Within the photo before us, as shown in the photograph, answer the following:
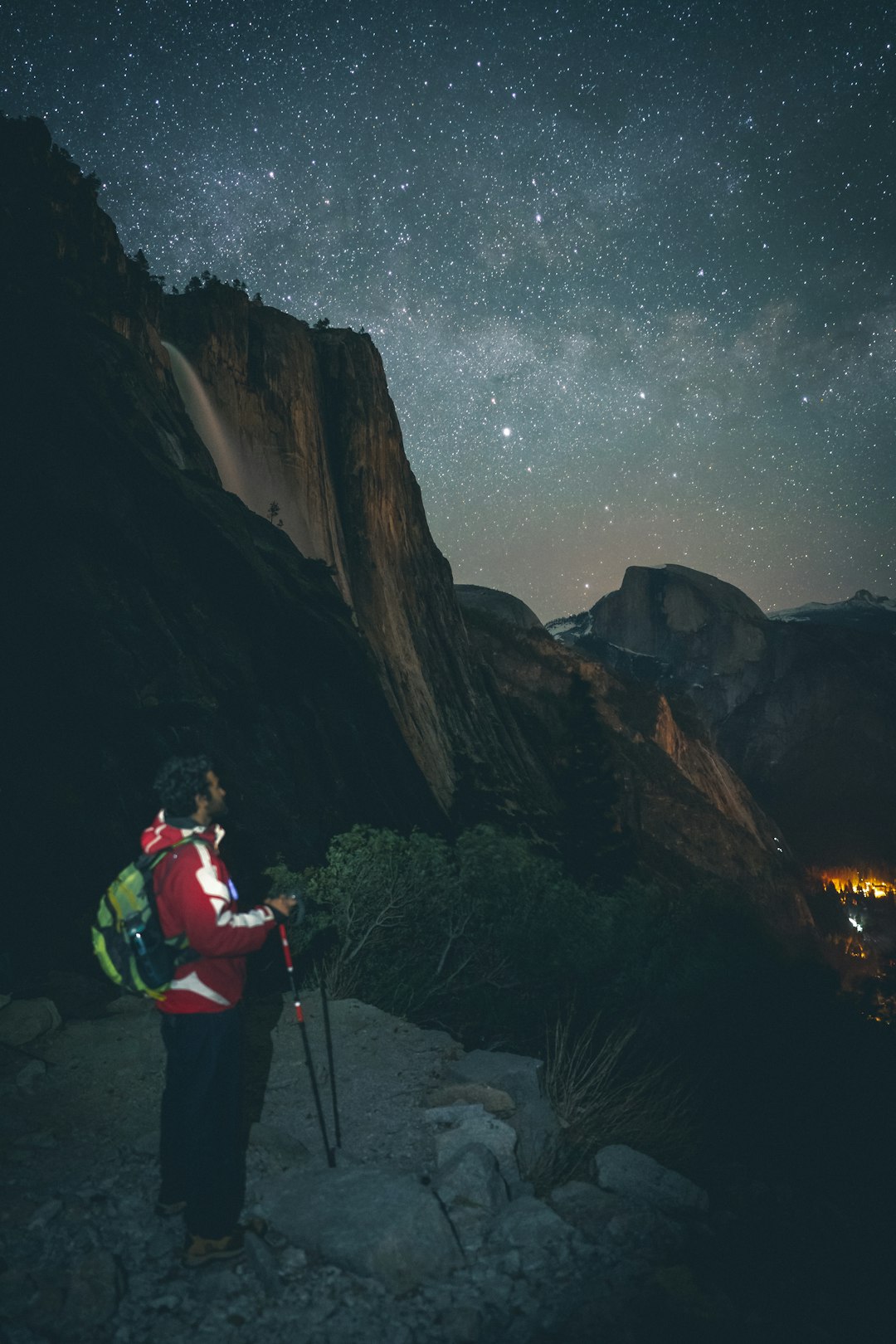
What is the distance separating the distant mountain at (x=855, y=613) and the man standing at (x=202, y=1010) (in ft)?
431

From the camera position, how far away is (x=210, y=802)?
3750 mm

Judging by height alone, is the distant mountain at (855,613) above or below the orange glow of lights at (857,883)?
above

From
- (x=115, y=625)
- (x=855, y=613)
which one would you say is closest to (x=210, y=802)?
(x=115, y=625)

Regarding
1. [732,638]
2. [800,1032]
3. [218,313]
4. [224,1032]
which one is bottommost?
[800,1032]

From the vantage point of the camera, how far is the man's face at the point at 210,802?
3.70 metres

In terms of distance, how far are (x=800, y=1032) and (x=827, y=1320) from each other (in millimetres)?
3657

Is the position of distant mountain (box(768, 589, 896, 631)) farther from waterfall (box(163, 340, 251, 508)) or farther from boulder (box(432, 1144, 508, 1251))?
boulder (box(432, 1144, 508, 1251))

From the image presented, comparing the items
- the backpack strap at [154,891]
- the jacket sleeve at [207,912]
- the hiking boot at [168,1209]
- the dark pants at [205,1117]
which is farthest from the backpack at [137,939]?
the hiking boot at [168,1209]

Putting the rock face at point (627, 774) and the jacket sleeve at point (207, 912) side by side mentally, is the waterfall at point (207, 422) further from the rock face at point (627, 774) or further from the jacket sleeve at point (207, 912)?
the jacket sleeve at point (207, 912)

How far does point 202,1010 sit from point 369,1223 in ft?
5.00

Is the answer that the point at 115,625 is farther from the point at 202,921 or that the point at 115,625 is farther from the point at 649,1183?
the point at 649,1183

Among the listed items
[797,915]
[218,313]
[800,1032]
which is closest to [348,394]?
[218,313]

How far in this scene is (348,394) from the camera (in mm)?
28500

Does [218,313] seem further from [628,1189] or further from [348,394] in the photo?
[628,1189]
